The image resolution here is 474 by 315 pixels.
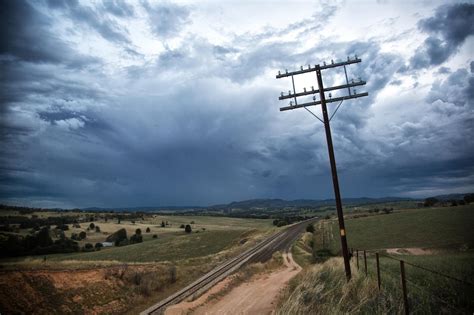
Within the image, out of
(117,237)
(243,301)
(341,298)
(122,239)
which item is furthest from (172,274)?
(117,237)

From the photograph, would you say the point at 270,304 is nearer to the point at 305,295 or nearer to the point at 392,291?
the point at 305,295

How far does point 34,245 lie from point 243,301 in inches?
2365

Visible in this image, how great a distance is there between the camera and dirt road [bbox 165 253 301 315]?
19.6 meters

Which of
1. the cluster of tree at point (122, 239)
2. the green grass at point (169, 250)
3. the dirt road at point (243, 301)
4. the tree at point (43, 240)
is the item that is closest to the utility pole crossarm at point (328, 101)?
the dirt road at point (243, 301)

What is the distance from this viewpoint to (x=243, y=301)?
21812 millimetres

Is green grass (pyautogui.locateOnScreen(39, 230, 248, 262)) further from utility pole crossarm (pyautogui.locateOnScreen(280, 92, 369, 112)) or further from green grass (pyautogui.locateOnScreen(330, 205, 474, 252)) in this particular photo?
utility pole crossarm (pyautogui.locateOnScreen(280, 92, 369, 112))

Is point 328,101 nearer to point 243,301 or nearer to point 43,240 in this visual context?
point 243,301

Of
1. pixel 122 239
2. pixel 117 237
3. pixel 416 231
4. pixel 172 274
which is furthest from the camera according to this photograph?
pixel 117 237

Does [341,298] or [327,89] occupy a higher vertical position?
[327,89]

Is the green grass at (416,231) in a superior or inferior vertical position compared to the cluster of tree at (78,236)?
inferior

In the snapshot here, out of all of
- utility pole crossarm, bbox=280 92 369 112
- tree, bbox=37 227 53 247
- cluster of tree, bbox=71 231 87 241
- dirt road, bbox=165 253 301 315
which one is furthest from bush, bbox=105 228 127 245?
utility pole crossarm, bbox=280 92 369 112

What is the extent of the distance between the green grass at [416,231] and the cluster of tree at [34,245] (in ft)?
179

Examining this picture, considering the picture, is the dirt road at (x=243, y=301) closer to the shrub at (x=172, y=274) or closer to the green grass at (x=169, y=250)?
the shrub at (x=172, y=274)

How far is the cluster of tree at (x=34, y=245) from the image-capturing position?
175ft
